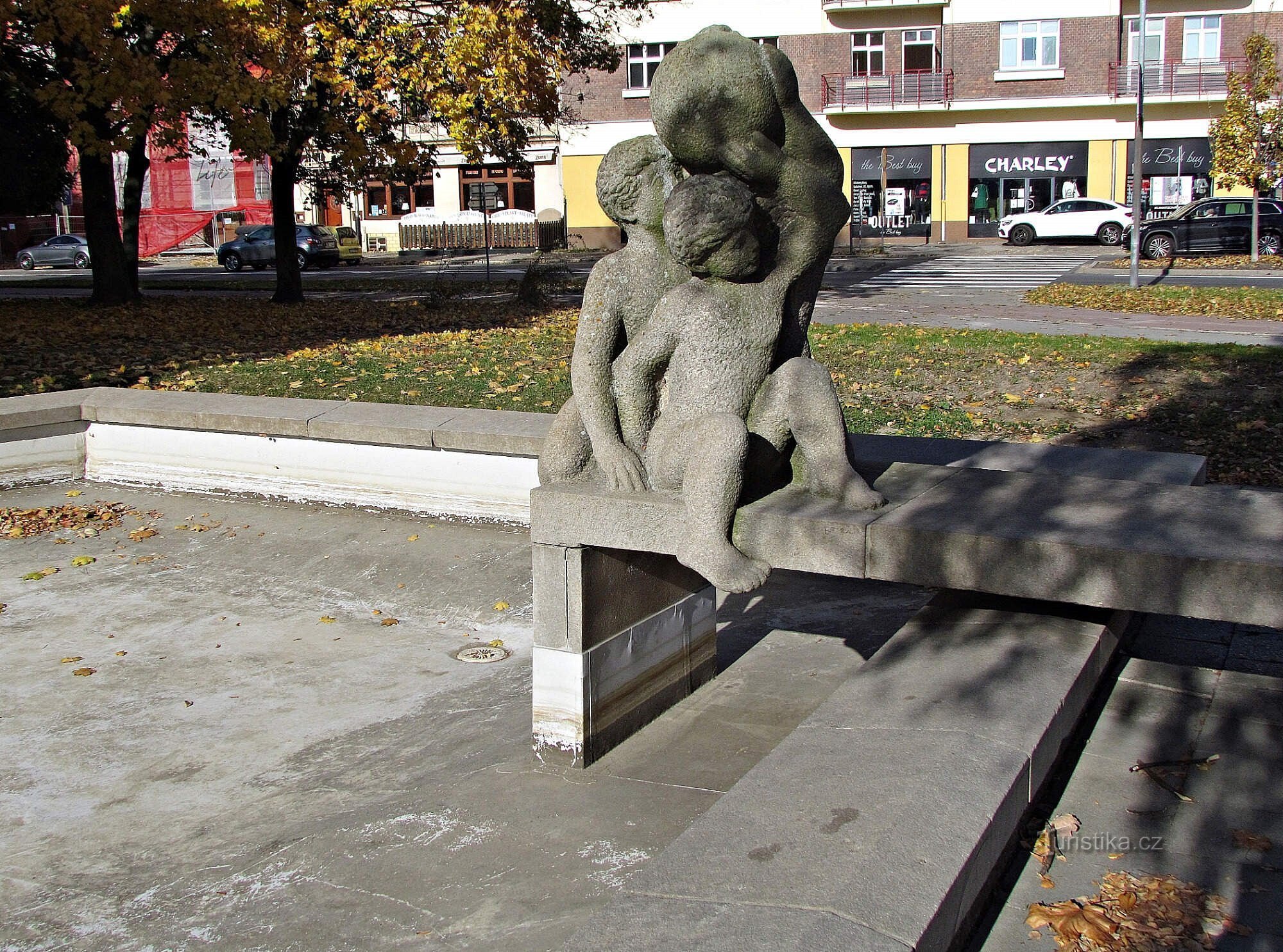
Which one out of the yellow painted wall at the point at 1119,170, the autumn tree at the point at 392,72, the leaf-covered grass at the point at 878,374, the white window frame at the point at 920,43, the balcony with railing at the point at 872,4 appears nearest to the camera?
the leaf-covered grass at the point at 878,374

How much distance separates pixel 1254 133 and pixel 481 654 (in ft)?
93.4

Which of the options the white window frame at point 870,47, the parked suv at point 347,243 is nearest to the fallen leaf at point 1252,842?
the white window frame at point 870,47

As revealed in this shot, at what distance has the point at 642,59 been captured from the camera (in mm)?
41469

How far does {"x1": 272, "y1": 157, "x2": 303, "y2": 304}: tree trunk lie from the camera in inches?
917

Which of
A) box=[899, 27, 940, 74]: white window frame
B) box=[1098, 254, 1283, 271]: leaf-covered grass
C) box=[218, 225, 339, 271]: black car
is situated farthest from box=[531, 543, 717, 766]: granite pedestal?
→ box=[899, 27, 940, 74]: white window frame

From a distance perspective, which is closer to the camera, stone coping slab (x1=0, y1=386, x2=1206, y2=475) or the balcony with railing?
stone coping slab (x1=0, y1=386, x2=1206, y2=475)

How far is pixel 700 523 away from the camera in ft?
13.9

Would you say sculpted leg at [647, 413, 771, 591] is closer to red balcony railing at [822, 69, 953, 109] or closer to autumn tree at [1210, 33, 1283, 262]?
autumn tree at [1210, 33, 1283, 262]

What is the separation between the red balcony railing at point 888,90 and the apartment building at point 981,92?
5 cm

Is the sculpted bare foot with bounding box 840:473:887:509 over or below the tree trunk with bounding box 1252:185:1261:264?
below

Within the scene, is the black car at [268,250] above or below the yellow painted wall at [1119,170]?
below

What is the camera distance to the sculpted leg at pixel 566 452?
15.6ft

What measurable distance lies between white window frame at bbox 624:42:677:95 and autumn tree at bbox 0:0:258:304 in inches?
861

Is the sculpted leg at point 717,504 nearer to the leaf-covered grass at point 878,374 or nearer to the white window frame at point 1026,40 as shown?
the leaf-covered grass at point 878,374
